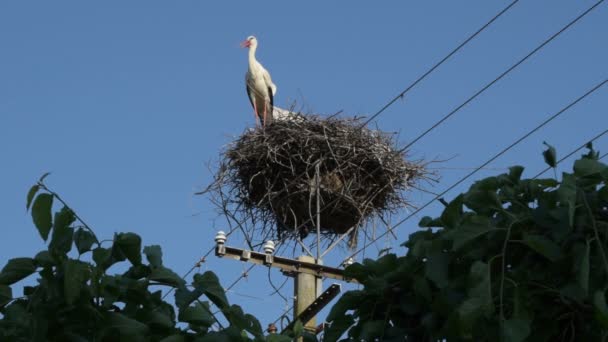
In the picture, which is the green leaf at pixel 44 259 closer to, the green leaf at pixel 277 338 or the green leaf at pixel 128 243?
the green leaf at pixel 128 243

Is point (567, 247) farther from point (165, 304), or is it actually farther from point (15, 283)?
point (15, 283)

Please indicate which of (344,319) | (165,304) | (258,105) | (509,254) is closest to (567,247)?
(509,254)

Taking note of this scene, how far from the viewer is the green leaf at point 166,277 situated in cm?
282

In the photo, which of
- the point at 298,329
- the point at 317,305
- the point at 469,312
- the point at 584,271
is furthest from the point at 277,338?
the point at 317,305

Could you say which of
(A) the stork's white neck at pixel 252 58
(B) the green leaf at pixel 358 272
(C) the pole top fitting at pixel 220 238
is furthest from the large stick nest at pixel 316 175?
(B) the green leaf at pixel 358 272

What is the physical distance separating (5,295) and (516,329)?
1.30 m

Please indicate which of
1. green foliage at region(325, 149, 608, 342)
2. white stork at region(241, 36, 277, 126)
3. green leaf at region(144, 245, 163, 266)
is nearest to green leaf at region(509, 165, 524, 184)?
green foliage at region(325, 149, 608, 342)

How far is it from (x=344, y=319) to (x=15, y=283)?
0.91m

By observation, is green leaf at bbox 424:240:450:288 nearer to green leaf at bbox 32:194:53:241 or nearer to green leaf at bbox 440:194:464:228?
green leaf at bbox 440:194:464:228

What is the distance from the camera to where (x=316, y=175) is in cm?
927

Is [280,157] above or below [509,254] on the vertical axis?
above

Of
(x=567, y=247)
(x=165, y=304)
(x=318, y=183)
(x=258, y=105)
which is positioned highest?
(x=258, y=105)

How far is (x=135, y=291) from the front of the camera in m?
2.89

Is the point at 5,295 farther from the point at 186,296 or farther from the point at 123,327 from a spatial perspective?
the point at 186,296
